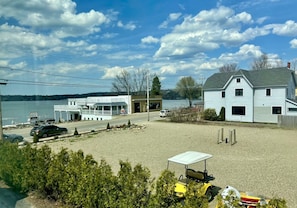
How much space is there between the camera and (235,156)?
13.0 metres

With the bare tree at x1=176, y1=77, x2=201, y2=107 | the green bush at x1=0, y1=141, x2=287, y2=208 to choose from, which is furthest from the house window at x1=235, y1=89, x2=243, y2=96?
the bare tree at x1=176, y1=77, x2=201, y2=107

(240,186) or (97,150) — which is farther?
(97,150)

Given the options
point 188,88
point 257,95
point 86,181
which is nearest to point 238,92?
point 257,95

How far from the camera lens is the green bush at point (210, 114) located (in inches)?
1173

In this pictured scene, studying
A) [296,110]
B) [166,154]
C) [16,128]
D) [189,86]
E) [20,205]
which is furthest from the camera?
[189,86]

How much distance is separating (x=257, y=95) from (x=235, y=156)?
674 inches

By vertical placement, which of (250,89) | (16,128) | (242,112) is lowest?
(16,128)

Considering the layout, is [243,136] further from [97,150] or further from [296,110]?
[97,150]

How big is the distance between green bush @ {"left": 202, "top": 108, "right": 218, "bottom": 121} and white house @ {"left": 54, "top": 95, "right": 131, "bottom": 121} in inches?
659

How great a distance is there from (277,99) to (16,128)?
3350cm

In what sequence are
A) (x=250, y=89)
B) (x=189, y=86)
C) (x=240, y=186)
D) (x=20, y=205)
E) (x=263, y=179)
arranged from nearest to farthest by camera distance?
(x=20, y=205) → (x=240, y=186) → (x=263, y=179) → (x=250, y=89) → (x=189, y=86)

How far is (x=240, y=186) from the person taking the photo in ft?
27.9

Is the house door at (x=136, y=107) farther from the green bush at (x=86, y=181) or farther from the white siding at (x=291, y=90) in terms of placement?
the green bush at (x=86, y=181)

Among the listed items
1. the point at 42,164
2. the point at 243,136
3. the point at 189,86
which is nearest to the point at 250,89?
the point at 243,136
